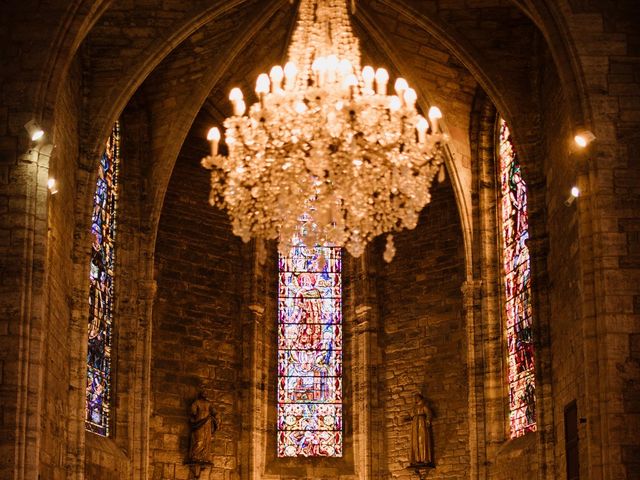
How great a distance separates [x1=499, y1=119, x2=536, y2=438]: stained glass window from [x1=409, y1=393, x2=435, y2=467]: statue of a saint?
1605 millimetres

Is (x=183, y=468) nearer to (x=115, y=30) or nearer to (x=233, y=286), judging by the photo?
(x=233, y=286)

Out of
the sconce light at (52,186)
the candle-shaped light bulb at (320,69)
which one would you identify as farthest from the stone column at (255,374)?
the candle-shaped light bulb at (320,69)

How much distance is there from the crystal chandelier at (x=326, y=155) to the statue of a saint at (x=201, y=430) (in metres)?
7.56

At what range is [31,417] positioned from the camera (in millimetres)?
17891

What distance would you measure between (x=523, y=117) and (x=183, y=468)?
7.31 meters

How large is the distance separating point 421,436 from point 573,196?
6.12 meters

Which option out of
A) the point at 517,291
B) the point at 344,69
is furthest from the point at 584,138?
the point at 517,291

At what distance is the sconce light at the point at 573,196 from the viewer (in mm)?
19047

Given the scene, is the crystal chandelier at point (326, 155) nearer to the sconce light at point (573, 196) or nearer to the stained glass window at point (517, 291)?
the sconce light at point (573, 196)

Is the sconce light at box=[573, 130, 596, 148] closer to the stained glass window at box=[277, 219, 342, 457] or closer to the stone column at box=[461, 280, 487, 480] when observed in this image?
the stone column at box=[461, 280, 487, 480]

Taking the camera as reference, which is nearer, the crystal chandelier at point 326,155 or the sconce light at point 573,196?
the crystal chandelier at point 326,155

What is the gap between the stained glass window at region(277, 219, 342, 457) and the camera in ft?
82.9

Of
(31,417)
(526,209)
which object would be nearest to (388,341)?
(526,209)

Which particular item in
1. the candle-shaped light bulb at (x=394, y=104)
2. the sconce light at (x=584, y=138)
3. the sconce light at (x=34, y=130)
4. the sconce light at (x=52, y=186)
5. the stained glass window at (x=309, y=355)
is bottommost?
the stained glass window at (x=309, y=355)
